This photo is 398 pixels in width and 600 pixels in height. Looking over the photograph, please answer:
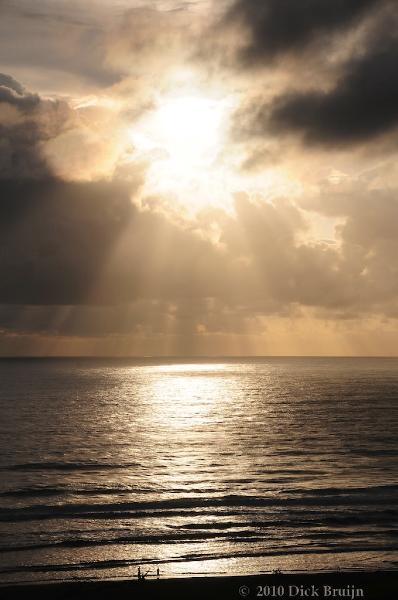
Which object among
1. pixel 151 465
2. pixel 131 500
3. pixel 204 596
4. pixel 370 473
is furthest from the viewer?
pixel 151 465

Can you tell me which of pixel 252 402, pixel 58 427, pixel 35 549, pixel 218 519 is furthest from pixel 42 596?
pixel 252 402

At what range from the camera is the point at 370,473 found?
211 ft

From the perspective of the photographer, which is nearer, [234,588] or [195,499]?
[234,588]

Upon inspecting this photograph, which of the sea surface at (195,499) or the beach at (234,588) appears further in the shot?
the sea surface at (195,499)

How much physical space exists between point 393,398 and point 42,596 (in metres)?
151

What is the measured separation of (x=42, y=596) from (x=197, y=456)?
1828 inches

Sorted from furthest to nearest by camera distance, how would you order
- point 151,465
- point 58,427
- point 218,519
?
point 58,427 < point 151,465 < point 218,519

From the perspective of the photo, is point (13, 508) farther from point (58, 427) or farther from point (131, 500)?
point (58, 427)

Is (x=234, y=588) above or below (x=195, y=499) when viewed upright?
below

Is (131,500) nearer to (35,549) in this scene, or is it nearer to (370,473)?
(35,549)

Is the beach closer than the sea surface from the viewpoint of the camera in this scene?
Yes

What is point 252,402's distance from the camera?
6826 inches

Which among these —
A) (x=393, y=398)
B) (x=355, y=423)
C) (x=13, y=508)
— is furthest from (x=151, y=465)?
(x=393, y=398)

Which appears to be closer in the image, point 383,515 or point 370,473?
point 383,515
